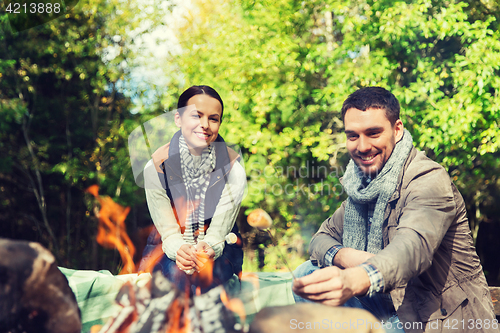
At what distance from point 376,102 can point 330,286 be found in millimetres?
1073

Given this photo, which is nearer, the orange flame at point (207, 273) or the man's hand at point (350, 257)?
the man's hand at point (350, 257)

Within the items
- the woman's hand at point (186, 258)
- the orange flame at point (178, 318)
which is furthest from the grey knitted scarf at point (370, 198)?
the orange flame at point (178, 318)

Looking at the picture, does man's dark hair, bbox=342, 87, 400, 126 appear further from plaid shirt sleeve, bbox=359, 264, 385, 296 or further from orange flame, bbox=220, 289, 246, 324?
orange flame, bbox=220, 289, 246, 324

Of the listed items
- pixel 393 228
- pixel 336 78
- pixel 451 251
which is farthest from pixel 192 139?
pixel 336 78

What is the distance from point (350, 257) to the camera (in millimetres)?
1846

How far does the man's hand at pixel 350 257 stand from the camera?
179 centimetres

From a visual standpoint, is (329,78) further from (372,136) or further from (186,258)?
(186,258)

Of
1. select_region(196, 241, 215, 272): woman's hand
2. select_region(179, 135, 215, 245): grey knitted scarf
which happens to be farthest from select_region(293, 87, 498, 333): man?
select_region(179, 135, 215, 245): grey knitted scarf

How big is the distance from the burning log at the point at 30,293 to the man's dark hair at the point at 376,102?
1.63 m

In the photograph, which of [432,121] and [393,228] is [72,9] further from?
[393,228]

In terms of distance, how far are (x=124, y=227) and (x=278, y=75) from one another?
4.25 metres

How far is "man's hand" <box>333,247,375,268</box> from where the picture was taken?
1.79m

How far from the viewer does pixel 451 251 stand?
5.78ft

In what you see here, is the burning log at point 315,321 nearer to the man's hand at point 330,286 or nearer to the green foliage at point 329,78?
the man's hand at point 330,286
